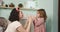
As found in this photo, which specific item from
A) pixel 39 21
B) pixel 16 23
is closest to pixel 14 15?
pixel 16 23

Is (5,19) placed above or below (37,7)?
below

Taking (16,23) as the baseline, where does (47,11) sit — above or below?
above

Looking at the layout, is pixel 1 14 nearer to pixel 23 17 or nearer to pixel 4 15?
pixel 4 15

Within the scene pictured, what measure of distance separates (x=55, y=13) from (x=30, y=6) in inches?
10.7

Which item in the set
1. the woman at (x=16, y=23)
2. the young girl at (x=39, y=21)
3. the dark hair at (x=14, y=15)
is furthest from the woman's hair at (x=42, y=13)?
the dark hair at (x=14, y=15)

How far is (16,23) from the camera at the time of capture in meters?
1.48

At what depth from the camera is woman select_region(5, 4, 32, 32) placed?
4.78 ft

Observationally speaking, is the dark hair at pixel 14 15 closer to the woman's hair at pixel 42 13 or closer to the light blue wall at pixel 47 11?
the light blue wall at pixel 47 11

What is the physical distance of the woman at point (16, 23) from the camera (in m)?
1.46

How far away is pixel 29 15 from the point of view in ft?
5.08

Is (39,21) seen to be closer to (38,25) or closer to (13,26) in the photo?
(38,25)

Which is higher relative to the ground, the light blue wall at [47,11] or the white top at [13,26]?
the light blue wall at [47,11]

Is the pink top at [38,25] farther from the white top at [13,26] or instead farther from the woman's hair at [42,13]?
the white top at [13,26]

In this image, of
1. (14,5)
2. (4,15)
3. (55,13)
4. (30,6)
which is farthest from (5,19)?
(55,13)
